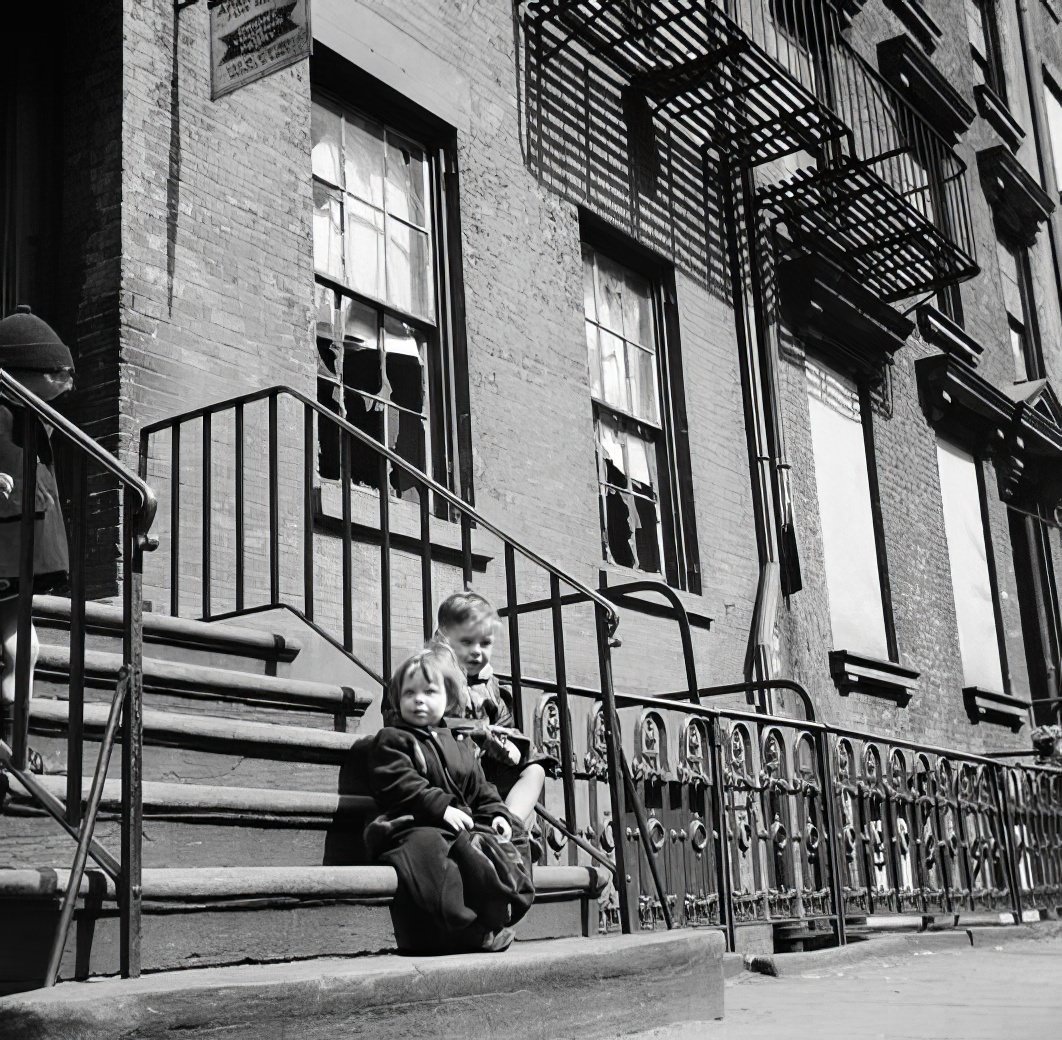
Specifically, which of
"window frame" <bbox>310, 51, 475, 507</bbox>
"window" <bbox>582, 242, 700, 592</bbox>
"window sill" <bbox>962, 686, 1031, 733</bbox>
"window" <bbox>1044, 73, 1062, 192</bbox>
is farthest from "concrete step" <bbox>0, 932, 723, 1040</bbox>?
"window" <bbox>1044, 73, 1062, 192</bbox>

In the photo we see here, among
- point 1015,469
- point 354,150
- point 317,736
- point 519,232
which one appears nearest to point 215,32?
point 354,150

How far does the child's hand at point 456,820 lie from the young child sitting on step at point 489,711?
16.2 inches

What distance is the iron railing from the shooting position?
304 cm

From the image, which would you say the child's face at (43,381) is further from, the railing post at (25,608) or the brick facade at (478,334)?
the brick facade at (478,334)

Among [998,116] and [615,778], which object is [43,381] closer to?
[615,778]

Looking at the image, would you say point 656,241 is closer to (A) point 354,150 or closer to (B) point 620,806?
(A) point 354,150

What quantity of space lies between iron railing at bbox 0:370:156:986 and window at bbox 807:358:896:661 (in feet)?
28.6

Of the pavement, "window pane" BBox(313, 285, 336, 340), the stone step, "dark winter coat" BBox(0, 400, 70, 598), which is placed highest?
"window pane" BBox(313, 285, 336, 340)

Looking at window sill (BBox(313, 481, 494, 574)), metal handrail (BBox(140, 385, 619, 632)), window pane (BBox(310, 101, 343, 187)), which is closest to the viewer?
metal handrail (BBox(140, 385, 619, 632))

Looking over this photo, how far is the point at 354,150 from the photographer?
26.1 ft

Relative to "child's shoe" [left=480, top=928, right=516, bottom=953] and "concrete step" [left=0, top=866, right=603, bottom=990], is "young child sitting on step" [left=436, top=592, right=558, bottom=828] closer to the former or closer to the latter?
"child's shoe" [left=480, top=928, right=516, bottom=953]

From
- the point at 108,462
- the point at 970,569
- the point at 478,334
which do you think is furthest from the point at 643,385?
the point at 108,462

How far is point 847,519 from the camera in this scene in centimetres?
1212

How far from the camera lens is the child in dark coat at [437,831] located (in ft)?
12.8
